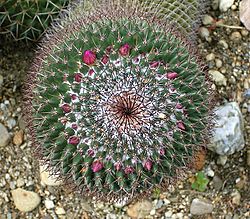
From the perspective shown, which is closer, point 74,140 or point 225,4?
point 74,140

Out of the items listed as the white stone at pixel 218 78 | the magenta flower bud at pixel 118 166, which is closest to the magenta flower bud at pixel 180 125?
the magenta flower bud at pixel 118 166

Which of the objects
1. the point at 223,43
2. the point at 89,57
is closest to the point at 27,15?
the point at 89,57

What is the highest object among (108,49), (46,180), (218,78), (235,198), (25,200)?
(108,49)

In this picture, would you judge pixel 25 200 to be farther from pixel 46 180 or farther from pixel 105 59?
pixel 105 59

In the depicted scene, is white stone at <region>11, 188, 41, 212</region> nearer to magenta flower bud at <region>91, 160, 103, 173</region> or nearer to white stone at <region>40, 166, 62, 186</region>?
white stone at <region>40, 166, 62, 186</region>

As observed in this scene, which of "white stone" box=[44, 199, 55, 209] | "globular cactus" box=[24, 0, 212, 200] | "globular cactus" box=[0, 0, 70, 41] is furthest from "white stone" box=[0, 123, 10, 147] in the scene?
"globular cactus" box=[24, 0, 212, 200]

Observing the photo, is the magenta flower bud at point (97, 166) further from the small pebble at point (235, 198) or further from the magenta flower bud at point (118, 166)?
the small pebble at point (235, 198)

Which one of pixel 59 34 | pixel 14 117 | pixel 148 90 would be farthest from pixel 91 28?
pixel 14 117
